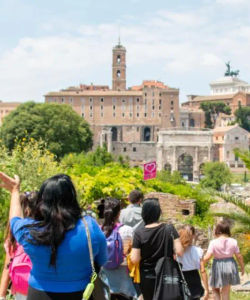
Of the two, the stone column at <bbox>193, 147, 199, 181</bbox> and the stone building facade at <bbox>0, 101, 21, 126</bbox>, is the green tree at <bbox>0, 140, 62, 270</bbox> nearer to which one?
the stone column at <bbox>193, 147, 199, 181</bbox>

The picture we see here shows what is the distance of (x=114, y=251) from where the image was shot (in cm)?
552

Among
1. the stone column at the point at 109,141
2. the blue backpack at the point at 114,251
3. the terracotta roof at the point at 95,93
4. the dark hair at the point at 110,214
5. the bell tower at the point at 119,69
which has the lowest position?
the blue backpack at the point at 114,251

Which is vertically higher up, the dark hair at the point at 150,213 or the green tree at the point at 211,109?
the green tree at the point at 211,109

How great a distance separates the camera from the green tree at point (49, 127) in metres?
50.8

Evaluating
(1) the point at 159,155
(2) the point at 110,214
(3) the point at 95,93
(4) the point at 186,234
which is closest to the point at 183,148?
(1) the point at 159,155

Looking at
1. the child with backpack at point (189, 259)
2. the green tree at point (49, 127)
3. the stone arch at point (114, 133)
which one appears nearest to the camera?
the child with backpack at point (189, 259)

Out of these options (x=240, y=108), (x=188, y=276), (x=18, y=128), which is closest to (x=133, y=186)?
(x=188, y=276)

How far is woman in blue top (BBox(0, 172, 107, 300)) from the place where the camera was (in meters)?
3.61

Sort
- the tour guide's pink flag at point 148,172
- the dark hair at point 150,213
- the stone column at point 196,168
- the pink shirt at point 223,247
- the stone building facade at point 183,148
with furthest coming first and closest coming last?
the stone building facade at point 183,148
the stone column at point 196,168
the tour guide's pink flag at point 148,172
the pink shirt at point 223,247
the dark hair at point 150,213

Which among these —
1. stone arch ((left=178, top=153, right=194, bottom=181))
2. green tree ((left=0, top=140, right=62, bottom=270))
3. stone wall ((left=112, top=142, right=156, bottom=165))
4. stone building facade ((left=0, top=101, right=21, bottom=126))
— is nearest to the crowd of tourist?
green tree ((left=0, top=140, right=62, bottom=270))

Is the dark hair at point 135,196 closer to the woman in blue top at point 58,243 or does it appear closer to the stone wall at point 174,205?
the woman in blue top at point 58,243

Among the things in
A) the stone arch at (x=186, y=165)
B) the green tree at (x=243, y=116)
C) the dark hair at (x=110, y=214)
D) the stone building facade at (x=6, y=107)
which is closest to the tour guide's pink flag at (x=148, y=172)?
the dark hair at (x=110, y=214)

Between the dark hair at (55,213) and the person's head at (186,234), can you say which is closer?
the dark hair at (55,213)

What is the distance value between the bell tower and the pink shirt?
8692cm
